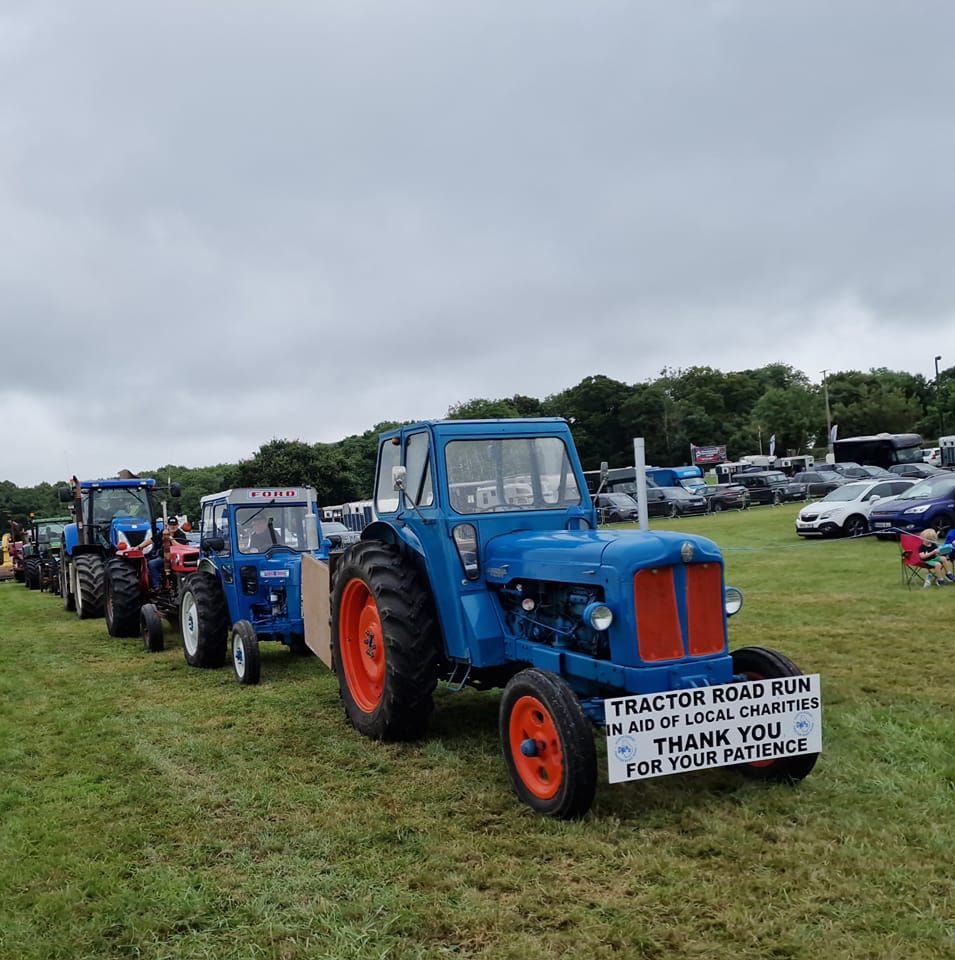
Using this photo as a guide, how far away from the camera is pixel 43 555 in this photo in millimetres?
21438

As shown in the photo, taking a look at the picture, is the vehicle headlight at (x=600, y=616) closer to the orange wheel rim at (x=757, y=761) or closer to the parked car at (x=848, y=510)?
the orange wheel rim at (x=757, y=761)

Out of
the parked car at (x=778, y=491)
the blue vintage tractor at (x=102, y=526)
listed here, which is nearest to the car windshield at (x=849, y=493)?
the parked car at (x=778, y=491)

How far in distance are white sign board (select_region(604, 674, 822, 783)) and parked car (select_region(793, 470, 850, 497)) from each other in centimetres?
3067

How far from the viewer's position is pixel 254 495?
896 cm

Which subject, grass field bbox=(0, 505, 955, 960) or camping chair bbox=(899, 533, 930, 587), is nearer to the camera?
grass field bbox=(0, 505, 955, 960)

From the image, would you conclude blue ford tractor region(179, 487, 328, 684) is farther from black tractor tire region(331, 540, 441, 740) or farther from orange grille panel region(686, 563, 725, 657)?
orange grille panel region(686, 563, 725, 657)

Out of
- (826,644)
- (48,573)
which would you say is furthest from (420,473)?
(48,573)

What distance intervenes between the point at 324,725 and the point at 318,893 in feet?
9.06

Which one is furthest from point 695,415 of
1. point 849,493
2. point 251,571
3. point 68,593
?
point 251,571

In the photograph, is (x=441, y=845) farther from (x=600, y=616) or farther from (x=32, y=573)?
(x=32, y=573)

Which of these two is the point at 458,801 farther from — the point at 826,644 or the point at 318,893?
the point at 826,644

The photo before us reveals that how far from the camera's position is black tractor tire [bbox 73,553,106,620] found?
13.6 metres

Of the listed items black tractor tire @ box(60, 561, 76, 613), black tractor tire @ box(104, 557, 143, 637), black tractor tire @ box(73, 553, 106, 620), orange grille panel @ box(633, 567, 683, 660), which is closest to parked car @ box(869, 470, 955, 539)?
black tractor tire @ box(104, 557, 143, 637)

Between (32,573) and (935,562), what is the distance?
67.2 ft
